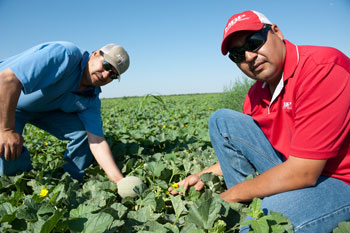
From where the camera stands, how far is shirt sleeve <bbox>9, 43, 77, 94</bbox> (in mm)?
2139

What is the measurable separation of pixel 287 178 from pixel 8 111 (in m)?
2.15

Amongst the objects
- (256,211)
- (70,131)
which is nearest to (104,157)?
(70,131)

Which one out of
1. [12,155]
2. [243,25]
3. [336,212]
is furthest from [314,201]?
[12,155]

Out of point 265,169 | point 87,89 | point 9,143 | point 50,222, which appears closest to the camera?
point 50,222

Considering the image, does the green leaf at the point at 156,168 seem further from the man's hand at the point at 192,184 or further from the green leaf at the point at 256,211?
the green leaf at the point at 256,211

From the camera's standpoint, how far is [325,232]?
56.2 inches

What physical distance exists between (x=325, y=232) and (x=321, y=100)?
0.72 m

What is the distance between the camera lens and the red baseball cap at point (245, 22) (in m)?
1.59

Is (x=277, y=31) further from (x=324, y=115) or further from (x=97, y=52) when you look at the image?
(x=97, y=52)

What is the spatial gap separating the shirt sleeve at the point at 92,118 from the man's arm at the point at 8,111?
769 mm

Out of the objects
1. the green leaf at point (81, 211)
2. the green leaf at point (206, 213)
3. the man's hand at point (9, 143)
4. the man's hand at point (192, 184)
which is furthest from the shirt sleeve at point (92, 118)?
the green leaf at point (206, 213)

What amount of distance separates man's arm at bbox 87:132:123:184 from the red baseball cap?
1.56 metres

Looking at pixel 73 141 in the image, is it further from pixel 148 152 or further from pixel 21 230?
pixel 21 230

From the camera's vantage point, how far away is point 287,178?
145 cm
